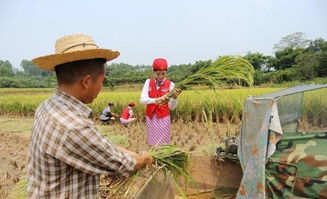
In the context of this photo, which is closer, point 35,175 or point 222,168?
point 35,175

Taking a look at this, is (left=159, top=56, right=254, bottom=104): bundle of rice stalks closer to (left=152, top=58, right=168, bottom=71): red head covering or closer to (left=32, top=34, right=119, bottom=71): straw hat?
(left=152, top=58, right=168, bottom=71): red head covering

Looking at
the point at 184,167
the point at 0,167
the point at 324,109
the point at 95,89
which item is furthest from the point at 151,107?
the point at 0,167

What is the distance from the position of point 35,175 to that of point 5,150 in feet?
18.0

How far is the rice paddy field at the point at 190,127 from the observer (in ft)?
10.7

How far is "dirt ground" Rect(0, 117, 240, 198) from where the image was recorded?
4.11 meters

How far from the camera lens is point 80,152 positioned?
118cm

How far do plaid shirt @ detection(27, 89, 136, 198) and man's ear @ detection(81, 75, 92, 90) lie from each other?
65mm

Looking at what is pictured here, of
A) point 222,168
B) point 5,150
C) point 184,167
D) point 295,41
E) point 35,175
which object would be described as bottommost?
point 5,150

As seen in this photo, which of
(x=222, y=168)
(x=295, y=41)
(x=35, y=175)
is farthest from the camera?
(x=295, y=41)

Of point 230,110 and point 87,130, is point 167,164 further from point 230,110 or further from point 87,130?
point 230,110

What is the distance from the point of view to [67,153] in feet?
3.81

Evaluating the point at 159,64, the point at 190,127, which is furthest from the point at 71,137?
the point at 190,127

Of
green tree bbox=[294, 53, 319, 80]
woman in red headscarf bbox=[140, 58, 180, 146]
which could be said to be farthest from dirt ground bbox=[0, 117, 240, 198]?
green tree bbox=[294, 53, 319, 80]

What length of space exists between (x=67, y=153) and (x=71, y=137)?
6cm
